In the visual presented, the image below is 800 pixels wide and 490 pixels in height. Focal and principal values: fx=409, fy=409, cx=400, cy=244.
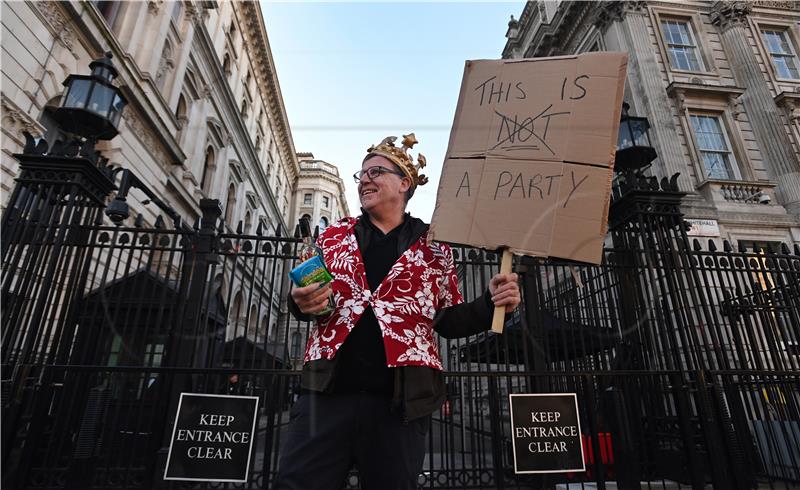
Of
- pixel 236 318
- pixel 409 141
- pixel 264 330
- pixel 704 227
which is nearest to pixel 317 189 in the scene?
pixel 264 330

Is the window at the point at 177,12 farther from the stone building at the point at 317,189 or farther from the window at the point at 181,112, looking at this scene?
the stone building at the point at 317,189

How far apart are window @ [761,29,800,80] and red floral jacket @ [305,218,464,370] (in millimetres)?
19850

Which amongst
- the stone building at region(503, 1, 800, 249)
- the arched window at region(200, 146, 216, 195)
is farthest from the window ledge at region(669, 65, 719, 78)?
the arched window at region(200, 146, 216, 195)

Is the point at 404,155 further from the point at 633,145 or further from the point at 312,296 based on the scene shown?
the point at 633,145

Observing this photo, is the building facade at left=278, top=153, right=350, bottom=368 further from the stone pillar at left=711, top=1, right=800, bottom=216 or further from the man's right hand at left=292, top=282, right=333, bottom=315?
the man's right hand at left=292, top=282, right=333, bottom=315

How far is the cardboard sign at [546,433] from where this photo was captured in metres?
3.78

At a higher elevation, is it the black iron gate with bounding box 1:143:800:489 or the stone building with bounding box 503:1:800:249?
the stone building with bounding box 503:1:800:249

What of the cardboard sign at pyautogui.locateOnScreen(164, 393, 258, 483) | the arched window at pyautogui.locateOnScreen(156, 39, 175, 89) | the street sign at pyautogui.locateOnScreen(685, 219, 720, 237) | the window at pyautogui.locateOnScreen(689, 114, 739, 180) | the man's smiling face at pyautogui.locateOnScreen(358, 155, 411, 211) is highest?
the arched window at pyautogui.locateOnScreen(156, 39, 175, 89)

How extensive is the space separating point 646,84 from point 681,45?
316cm

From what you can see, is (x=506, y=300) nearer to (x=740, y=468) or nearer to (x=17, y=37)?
(x=740, y=468)

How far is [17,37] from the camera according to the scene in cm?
894

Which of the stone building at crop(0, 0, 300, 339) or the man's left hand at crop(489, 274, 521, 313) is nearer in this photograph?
the man's left hand at crop(489, 274, 521, 313)

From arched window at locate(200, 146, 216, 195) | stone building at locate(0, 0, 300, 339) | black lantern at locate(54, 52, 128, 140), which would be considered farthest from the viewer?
arched window at locate(200, 146, 216, 195)

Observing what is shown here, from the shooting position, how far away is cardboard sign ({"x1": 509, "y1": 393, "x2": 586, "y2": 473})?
12.4 ft
